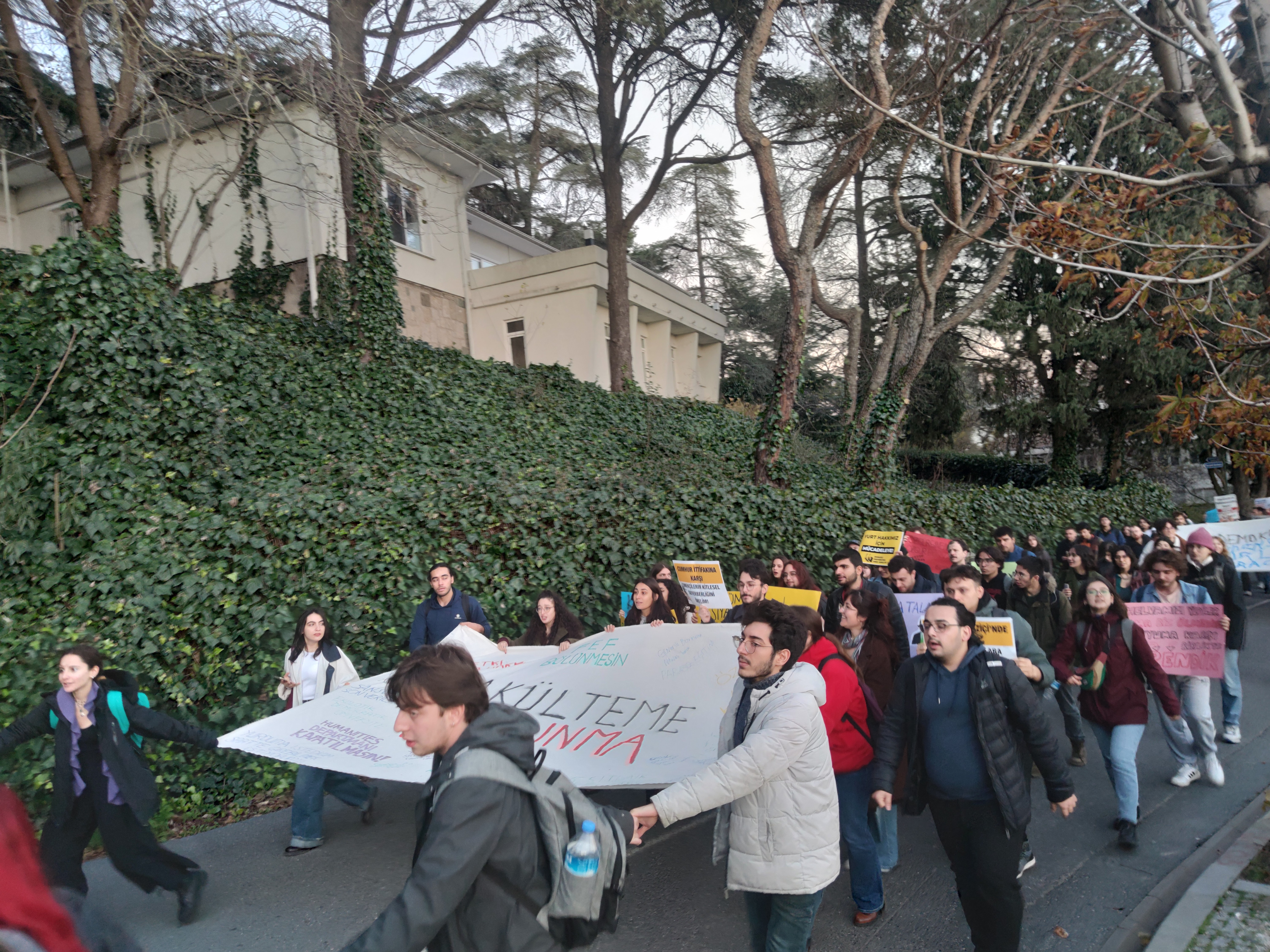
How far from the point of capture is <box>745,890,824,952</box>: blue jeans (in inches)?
126

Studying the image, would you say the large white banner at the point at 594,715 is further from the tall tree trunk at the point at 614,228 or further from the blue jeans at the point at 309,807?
the tall tree trunk at the point at 614,228

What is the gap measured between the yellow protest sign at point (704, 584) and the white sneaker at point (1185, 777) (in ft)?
13.3

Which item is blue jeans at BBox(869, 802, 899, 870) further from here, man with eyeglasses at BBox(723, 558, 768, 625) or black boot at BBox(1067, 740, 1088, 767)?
black boot at BBox(1067, 740, 1088, 767)

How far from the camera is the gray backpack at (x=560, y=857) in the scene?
2146mm

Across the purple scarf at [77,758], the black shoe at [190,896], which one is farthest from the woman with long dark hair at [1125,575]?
the purple scarf at [77,758]

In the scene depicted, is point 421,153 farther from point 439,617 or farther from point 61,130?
point 439,617

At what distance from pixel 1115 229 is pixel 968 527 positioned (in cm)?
1012

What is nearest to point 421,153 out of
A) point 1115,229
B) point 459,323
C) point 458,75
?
point 458,75

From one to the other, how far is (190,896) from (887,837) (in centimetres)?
416

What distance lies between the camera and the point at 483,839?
2074 millimetres

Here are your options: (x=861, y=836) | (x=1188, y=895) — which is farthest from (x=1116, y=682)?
(x=861, y=836)

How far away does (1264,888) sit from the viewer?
13.5 ft

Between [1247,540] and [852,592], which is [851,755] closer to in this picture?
[852,592]

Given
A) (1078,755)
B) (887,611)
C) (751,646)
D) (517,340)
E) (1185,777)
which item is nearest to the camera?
(751,646)
